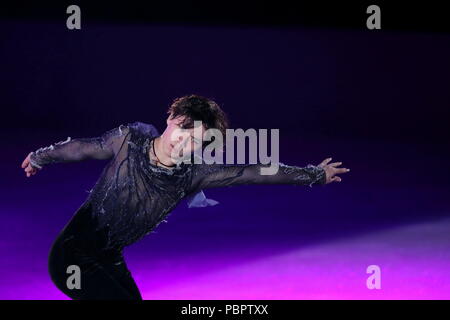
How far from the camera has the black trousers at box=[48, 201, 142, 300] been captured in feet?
8.70

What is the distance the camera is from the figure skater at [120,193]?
2.63m

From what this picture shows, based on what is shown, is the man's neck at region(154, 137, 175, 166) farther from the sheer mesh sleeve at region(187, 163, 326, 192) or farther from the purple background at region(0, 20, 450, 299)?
the purple background at region(0, 20, 450, 299)

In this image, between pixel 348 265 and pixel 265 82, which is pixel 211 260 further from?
pixel 265 82

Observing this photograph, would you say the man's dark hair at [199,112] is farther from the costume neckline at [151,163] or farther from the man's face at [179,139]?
the costume neckline at [151,163]

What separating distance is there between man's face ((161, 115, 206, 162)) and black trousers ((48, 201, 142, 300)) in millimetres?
410

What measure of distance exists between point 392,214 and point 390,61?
3.42 metres

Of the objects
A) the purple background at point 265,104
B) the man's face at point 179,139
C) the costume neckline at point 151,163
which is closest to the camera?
the man's face at point 179,139

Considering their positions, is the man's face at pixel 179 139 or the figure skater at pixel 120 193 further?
the figure skater at pixel 120 193

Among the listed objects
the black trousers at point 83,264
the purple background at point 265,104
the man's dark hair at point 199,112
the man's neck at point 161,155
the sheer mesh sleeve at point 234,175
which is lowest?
the black trousers at point 83,264

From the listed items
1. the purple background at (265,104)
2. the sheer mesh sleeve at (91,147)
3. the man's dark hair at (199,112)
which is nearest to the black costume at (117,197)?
the sheer mesh sleeve at (91,147)

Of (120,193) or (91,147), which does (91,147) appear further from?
(120,193)

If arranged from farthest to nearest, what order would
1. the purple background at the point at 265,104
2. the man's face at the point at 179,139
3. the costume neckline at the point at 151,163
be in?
1. the purple background at the point at 265,104
2. the costume neckline at the point at 151,163
3. the man's face at the point at 179,139

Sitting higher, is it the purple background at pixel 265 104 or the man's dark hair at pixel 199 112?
the purple background at pixel 265 104

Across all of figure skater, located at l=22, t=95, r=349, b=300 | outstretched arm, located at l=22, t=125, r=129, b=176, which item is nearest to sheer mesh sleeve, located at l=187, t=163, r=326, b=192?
figure skater, located at l=22, t=95, r=349, b=300
